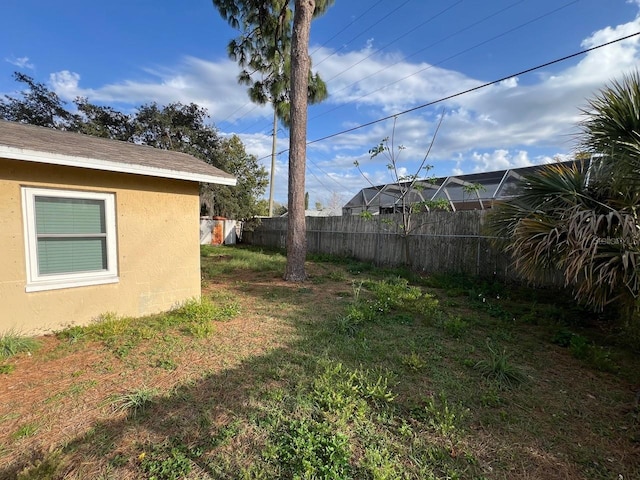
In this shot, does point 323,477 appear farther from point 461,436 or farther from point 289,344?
point 289,344

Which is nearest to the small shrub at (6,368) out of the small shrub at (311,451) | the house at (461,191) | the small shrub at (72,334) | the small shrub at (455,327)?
the small shrub at (72,334)

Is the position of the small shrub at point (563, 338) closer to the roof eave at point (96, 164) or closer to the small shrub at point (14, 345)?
the roof eave at point (96, 164)

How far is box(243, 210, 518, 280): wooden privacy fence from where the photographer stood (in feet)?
25.0

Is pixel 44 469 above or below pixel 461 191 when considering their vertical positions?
below

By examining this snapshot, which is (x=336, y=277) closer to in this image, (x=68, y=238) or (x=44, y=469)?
(x=68, y=238)

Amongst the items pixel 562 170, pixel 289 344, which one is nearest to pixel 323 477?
pixel 289 344

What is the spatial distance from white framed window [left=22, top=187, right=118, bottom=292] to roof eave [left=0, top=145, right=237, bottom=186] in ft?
1.57

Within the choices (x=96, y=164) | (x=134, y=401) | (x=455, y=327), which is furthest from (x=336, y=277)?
(x=134, y=401)

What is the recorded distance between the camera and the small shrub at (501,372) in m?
3.10

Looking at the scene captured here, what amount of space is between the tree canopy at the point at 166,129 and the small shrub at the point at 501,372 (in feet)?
54.9

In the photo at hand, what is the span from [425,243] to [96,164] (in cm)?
798

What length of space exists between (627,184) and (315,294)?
5093mm

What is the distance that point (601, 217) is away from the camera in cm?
338

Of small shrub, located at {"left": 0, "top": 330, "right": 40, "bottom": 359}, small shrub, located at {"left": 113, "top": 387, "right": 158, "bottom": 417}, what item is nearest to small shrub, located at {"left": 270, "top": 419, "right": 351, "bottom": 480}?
small shrub, located at {"left": 113, "top": 387, "right": 158, "bottom": 417}
